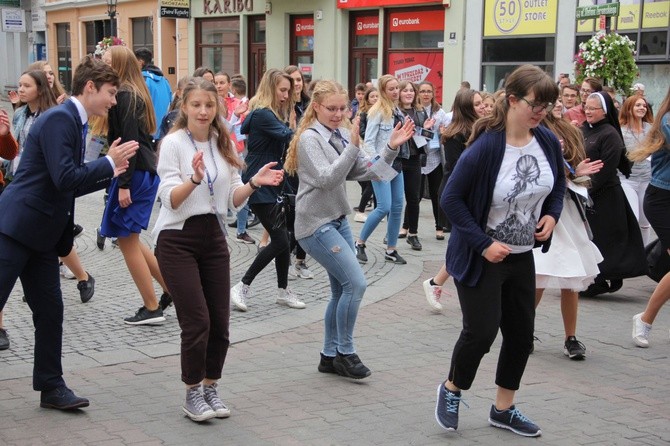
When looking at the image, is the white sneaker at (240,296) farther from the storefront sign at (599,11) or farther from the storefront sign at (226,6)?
the storefront sign at (226,6)

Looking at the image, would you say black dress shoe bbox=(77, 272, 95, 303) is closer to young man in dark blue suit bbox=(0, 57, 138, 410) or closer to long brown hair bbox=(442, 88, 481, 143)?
young man in dark blue suit bbox=(0, 57, 138, 410)

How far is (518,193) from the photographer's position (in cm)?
476

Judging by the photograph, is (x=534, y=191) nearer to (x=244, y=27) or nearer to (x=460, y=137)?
(x=460, y=137)

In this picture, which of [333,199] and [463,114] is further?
[463,114]

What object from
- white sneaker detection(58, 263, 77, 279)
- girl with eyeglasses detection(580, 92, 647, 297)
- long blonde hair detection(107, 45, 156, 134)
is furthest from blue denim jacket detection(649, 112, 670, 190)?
white sneaker detection(58, 263, 77, 279)

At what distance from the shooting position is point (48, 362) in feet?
17.1

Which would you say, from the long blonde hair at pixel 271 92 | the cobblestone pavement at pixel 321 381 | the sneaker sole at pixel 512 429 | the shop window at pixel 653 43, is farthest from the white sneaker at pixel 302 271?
the shop window at pixel 653 43

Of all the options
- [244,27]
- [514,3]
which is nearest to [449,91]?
[514,3]

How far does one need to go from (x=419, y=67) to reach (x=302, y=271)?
14523 mm

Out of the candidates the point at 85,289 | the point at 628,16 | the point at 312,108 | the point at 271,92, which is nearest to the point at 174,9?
the point at 628,16

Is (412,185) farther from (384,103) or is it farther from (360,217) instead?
(360,217)

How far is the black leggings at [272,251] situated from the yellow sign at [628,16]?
12.0 metres

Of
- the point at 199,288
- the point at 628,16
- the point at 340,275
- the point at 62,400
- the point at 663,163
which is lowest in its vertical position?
the point at 62,400

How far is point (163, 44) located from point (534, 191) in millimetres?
29369
